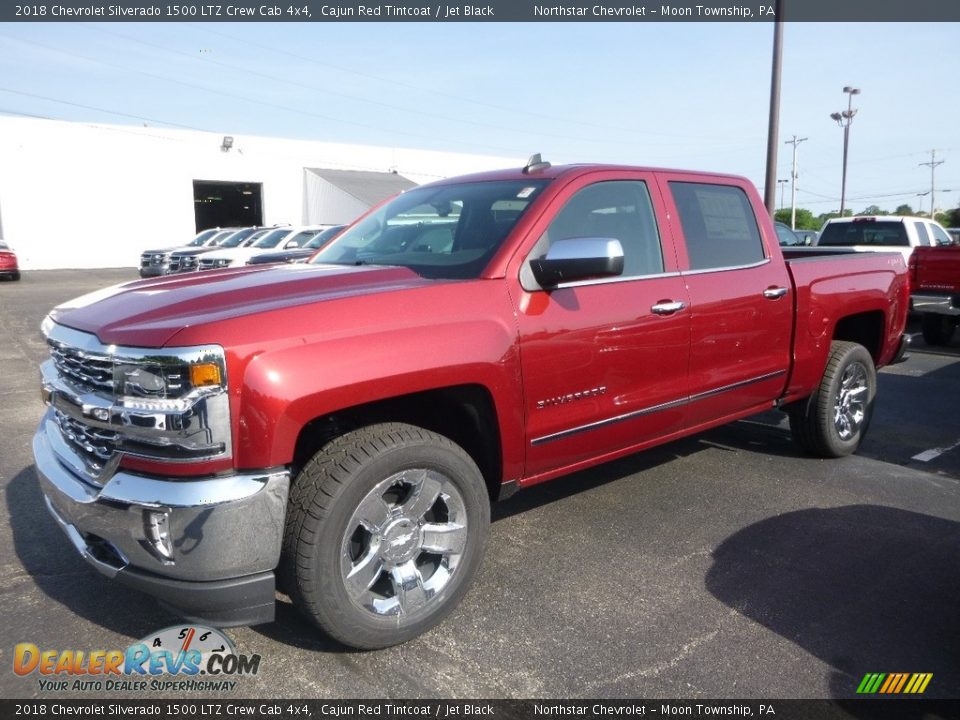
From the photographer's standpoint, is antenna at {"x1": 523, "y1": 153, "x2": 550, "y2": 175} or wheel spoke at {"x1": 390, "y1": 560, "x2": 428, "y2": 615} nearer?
wheel spoke at {"x1": 390, "y1": 560, "x2": 428, "y2": 615}

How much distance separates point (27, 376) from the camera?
27.1 feet

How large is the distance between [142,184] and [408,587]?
120 ft

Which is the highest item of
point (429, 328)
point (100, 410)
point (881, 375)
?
point (429, 328)

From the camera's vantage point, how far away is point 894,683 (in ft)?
8.90

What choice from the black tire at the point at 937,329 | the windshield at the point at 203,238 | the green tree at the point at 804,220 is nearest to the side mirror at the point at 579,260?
the black tire at the point at 937,329

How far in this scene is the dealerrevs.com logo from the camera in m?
2.73

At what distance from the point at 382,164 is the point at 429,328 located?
137 ft

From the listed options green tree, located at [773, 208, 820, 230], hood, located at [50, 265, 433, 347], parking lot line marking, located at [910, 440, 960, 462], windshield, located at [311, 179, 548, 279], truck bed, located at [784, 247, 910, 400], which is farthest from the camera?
green tree, located at [773, 208, 820, 230]

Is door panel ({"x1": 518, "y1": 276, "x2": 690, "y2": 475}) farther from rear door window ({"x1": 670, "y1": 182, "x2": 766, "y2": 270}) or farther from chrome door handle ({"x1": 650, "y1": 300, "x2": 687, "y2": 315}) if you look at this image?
rear door window ({"x1": 670, "y1": 182, "x2": 766, "y2": 270})

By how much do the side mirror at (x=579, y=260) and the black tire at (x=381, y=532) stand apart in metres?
0.88

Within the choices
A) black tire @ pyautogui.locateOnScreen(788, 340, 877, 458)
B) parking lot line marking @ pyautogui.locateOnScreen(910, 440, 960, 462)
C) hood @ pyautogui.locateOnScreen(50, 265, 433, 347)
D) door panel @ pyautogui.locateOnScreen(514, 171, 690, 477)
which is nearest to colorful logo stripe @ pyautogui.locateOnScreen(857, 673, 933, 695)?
door panel @ pyautogui.locateOnScreen(514, 171, 690, 477)

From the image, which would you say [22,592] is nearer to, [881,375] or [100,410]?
[100,410]

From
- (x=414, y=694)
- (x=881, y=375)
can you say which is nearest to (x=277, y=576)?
(x=414, y=694)

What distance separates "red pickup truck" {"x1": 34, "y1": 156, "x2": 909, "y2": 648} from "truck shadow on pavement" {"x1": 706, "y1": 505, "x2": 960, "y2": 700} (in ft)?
2.52
